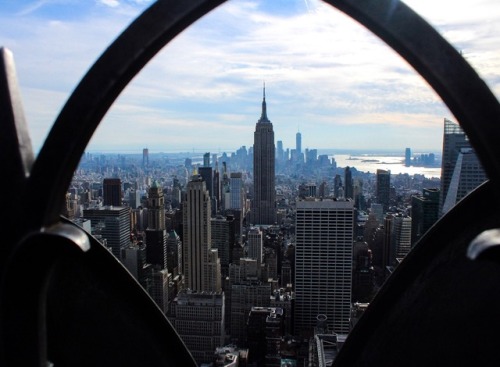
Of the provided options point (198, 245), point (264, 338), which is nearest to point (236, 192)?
point (198, 245)

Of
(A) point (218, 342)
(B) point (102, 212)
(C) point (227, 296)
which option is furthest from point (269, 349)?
(B) point (102, 212)

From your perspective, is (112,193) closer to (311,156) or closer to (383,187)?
(383,187)

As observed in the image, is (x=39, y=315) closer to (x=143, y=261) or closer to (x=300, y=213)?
(x=300, y=213)

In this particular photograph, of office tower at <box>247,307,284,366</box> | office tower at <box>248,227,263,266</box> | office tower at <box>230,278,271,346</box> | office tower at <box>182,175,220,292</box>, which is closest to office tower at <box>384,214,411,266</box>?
office tower at <box>248,227,263,266</box>

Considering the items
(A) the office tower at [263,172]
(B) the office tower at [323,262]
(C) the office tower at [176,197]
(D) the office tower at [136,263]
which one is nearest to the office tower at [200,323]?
(B) the office tower at [323,262]

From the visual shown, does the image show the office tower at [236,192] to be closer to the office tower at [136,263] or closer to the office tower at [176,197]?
the office tower at [176,197]

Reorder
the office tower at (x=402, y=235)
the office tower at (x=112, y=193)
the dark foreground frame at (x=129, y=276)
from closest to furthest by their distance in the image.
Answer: the dark foreground frame at (x=129, y=276)
the office tower at (x=402, y=235)
the office tower at (x=112, y=193)

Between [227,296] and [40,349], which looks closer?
[40,349]
